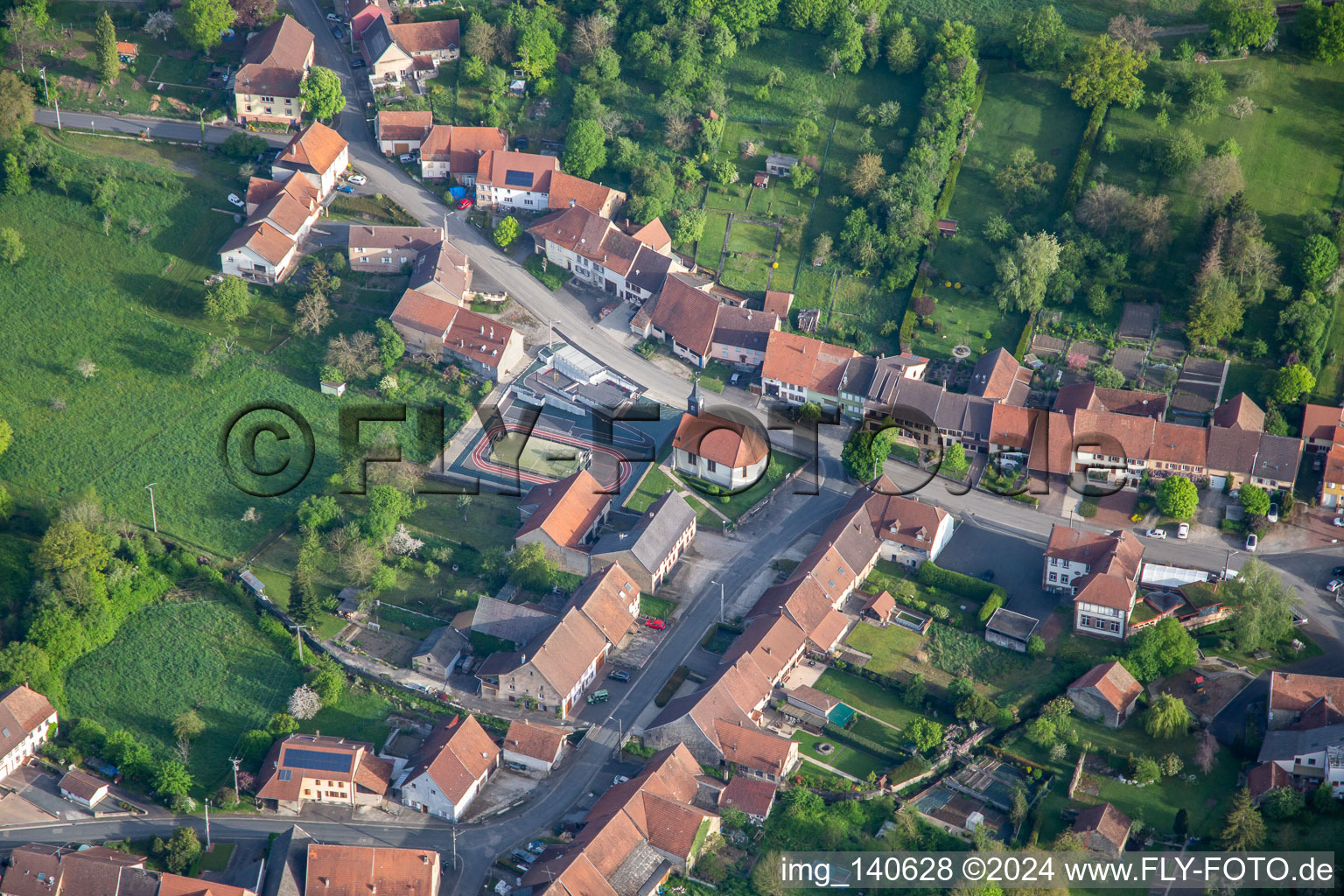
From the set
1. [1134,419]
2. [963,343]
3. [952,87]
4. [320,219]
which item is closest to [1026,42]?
[952,87]

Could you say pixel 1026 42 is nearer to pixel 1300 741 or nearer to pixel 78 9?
pixel 1300 741

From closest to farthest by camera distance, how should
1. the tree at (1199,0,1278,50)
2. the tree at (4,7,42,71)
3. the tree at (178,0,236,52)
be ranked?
the tree at (1199,0,1278,50) < the tree at (178,0,236,52) < the tree at (4,7,42,71)

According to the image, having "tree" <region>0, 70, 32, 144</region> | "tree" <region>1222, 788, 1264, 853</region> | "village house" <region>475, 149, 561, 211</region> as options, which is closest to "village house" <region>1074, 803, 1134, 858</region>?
"tree" <region>1222, 788, 1264, 853</region>

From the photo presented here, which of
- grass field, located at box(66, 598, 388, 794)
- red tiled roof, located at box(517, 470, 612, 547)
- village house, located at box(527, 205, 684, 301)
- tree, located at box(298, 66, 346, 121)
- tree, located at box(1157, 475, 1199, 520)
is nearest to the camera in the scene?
grass field, located at box(66, 598, 388, 794)

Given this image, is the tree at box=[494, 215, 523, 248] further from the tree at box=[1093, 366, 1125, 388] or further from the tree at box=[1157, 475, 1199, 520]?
the tree at box=[1157, 475, 1199, 520]

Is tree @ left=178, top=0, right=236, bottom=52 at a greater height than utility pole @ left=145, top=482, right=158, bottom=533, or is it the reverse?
tree @ left=178, top=0, right=236, bottom=52

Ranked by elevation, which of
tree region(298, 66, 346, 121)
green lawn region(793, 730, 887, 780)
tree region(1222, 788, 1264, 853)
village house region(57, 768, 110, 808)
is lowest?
village house region(57, 768, 110, 808)

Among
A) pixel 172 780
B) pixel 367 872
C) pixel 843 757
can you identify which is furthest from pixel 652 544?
pixel 172 780

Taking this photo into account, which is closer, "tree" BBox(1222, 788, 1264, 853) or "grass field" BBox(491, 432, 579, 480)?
"tree" BBox(1222, 788, 1264, 853)
